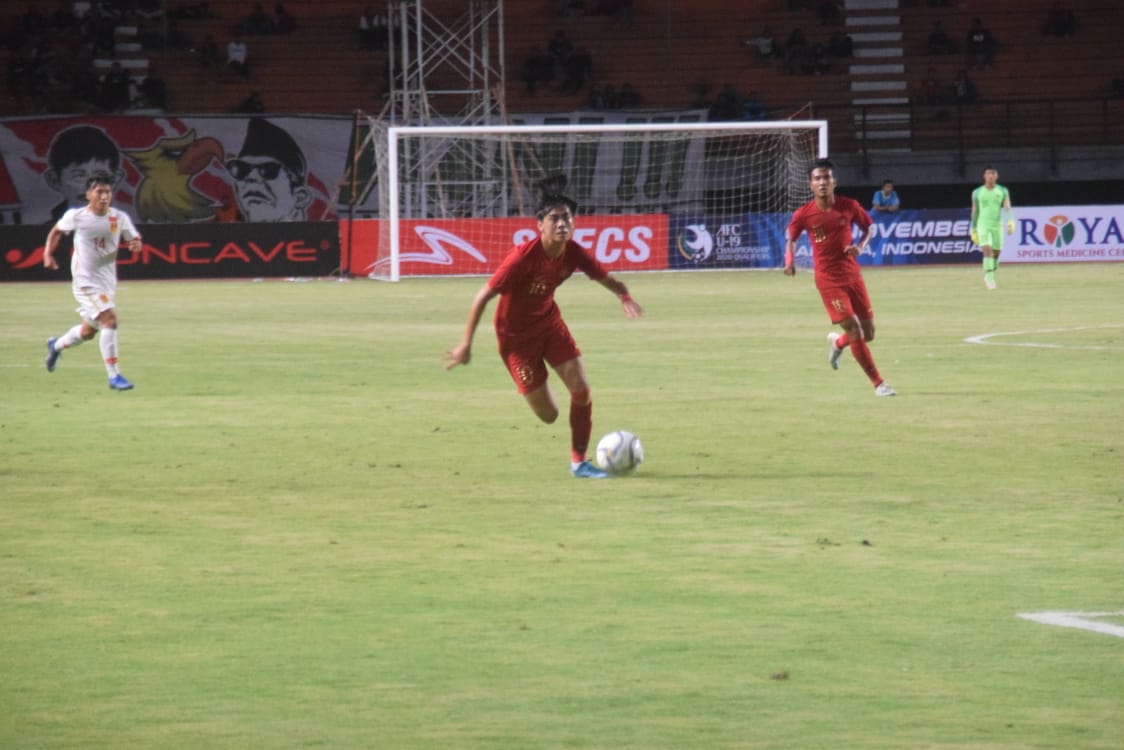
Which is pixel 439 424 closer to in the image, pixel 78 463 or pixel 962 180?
pixel 78 463

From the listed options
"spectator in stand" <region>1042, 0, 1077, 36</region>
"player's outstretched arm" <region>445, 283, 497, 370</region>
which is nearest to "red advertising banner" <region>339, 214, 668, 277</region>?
"spectator in stand" <region>1042, 0, 1077, 36</region>

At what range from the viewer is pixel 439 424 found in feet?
47.8

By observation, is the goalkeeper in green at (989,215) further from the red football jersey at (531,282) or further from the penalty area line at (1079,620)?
the penalty area line at (1079,620)

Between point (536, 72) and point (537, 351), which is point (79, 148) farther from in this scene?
point (537, 351)

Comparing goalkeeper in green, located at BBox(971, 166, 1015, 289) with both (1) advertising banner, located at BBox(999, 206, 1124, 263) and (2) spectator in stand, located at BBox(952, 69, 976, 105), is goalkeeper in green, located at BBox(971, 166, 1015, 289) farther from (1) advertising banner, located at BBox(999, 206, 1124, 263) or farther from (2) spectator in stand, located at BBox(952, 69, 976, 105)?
(2) spectator in stand, located at BBox(952, 69, 976, 105)

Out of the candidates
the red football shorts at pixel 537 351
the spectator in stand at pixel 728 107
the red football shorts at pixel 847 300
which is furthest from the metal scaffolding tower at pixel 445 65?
the red football shorts at pixel 537 351

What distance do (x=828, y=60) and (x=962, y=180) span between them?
601 cm

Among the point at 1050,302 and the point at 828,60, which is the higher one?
the point at 828,60

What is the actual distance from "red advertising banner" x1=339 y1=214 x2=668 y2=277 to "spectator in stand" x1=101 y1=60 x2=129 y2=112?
869 centimetres

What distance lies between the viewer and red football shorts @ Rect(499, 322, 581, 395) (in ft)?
38.2

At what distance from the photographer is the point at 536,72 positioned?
48.1m

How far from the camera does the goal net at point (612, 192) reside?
40.5m

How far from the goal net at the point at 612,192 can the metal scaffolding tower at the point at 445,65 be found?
106 cm

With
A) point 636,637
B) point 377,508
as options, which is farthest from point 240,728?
point 377,508
